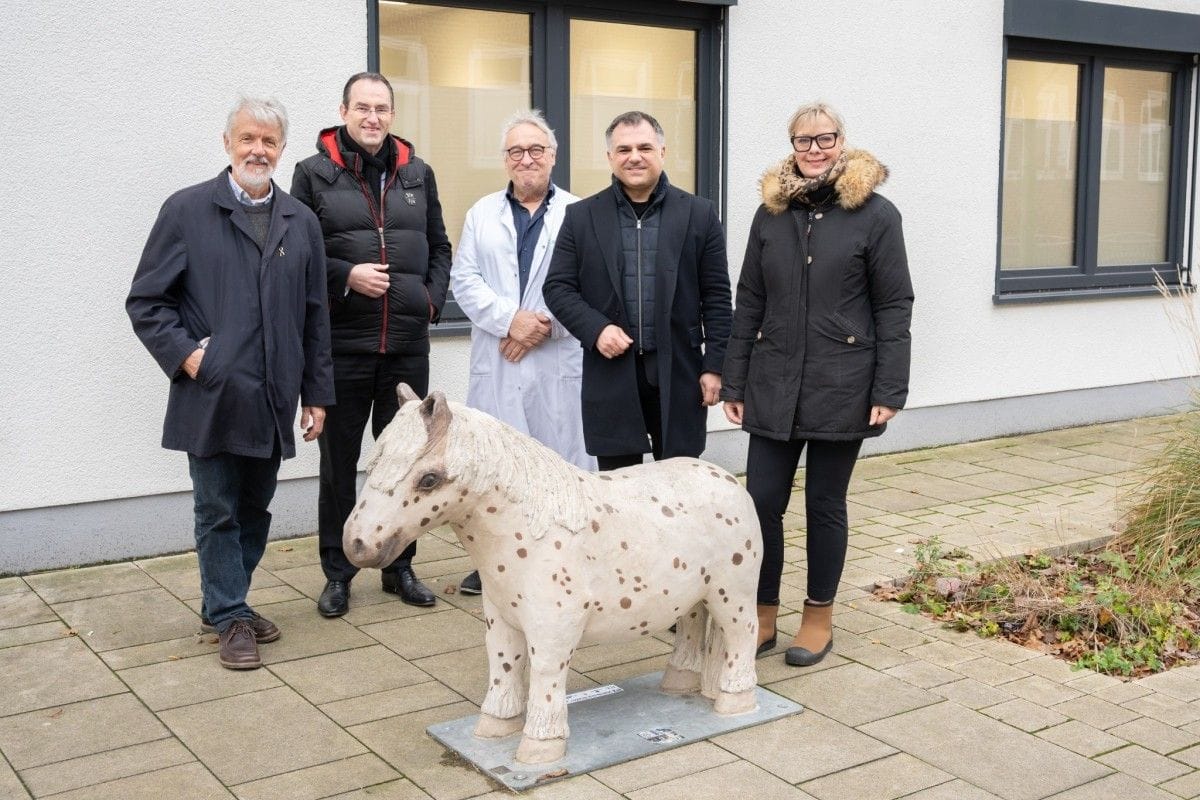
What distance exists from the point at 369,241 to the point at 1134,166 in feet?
25.7

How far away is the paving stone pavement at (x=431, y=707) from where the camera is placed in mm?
3932

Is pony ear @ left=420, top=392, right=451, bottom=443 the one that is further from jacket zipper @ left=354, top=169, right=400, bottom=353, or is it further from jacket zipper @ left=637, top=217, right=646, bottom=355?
jacket zipper @ left=354, top=169, right=400, bottom=353

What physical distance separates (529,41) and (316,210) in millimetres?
2761

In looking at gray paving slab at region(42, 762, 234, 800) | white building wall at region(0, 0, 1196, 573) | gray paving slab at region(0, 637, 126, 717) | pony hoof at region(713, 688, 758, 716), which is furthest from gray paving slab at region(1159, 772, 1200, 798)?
white building wall at region(0, 0, 1196, 573)

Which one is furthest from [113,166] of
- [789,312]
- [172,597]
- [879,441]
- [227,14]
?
[879,441]

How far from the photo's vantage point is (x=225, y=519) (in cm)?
503

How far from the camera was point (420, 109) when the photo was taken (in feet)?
24.5

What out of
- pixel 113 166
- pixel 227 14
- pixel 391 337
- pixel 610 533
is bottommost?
pixel 610 533

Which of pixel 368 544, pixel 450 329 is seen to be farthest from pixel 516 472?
pixel 450 329

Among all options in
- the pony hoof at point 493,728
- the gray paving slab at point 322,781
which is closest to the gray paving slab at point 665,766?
the pony hoof at point 493,728

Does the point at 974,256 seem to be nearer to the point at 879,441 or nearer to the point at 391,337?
the point at 879,441

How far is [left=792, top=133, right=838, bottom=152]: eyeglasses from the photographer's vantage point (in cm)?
473

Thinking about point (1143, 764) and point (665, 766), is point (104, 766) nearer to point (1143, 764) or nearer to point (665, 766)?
point (665, 766)

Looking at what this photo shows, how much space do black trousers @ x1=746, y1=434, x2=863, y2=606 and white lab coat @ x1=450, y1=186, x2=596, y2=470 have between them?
35.0 inches
